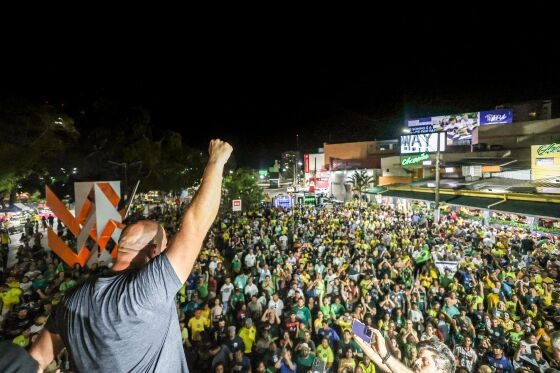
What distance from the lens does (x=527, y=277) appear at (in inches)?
358

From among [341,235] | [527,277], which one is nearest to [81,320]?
[527,277]

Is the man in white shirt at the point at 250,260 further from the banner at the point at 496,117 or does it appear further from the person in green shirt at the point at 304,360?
the banner at the point at 496,117

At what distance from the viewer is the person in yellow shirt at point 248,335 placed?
247 inches

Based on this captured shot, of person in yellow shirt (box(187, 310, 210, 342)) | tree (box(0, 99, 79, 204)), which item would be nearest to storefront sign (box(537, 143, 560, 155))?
person in yellow shirt (box(187, 310, 210, 342))

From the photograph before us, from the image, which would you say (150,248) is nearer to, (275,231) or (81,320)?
(81,320)

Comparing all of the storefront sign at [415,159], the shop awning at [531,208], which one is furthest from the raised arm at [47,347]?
the storefront sign at [415,159]

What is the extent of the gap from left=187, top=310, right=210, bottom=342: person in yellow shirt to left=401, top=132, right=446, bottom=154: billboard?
59.2 feet

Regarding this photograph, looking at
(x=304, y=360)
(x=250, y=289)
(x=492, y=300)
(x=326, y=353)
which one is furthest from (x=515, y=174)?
(x=304, y=360)

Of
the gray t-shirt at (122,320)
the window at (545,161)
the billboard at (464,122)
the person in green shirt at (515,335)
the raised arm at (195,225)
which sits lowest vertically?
the person in green shirt at (515,335)

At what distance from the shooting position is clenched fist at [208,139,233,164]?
1416mm

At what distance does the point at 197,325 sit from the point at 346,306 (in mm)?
3767

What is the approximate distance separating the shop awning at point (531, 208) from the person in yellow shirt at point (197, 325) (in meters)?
12.5

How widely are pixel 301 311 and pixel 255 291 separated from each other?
5.76 ft

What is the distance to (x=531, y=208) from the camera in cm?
1241
